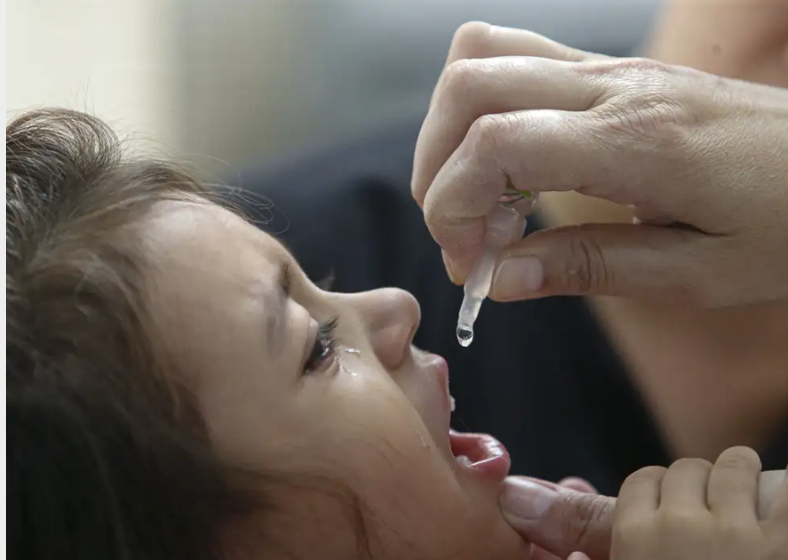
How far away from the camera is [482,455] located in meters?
0.76

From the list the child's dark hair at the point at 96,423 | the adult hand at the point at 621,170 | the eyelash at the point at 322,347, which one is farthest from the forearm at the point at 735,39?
the child's dark hair at the point at 96,423

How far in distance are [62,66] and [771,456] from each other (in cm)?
118

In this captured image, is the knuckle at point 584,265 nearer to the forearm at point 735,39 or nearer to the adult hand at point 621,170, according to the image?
the adult hand at point 621,170

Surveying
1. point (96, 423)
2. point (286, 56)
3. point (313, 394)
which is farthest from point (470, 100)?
point (286, 56)

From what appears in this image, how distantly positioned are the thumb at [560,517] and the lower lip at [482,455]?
0.06 feet

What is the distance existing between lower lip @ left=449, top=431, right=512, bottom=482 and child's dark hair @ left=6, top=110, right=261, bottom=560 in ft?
0.63

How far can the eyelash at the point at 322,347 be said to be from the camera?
2.17 ft

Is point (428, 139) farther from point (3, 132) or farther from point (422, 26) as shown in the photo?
point (422, 26)

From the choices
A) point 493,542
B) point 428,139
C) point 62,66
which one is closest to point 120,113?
point 62,66

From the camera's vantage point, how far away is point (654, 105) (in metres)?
0.66

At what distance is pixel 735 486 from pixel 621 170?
0.76 ft

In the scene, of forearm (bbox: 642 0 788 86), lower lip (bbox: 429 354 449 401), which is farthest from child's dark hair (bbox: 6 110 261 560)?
forearm (bbox: 642 0 788 86)

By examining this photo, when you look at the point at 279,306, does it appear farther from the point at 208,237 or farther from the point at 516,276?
the point at 516,276

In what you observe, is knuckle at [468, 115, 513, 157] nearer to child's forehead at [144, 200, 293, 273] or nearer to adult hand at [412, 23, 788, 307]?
adult hand at [412, 23, 788, 307]
